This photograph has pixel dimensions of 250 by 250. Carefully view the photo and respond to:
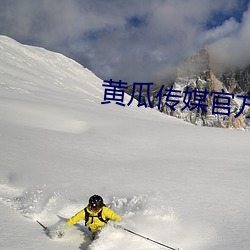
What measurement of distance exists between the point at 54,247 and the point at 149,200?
2.50 meters

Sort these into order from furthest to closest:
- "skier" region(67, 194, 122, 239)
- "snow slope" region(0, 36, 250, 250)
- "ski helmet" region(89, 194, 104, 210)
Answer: "skier" region(67, 194, 122, 239), "ski helmet" region(89, 194, 104, 210), "snow slope" region(0, 36, 250, 250)

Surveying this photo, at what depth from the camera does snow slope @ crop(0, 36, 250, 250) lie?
209 inches

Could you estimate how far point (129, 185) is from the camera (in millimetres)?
7727

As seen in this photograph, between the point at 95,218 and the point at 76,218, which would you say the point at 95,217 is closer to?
the point at 95,218

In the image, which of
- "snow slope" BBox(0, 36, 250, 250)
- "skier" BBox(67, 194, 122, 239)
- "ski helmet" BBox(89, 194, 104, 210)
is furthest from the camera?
"skier" BBox(67, 194, 122, 239)

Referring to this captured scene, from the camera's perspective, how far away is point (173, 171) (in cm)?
894

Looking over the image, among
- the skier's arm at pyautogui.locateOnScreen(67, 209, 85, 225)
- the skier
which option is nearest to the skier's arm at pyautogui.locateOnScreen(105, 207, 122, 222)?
the skier

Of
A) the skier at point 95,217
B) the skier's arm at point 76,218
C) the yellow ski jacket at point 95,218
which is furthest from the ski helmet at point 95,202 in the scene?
the skier's arm at point 76,218

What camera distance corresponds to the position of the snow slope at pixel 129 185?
17.4 feet

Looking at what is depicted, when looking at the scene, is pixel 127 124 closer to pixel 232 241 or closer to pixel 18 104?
pixel 18 104

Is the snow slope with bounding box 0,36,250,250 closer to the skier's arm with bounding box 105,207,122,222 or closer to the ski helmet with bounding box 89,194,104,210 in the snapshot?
the skier's arm with bounding box 105,207,122,222

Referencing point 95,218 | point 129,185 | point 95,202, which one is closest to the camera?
point 95,202

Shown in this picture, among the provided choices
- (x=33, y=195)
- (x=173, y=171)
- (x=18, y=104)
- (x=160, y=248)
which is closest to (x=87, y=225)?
(x=160, y=248)

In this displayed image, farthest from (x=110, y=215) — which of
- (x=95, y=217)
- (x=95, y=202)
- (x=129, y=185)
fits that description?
(x=129, y=185)
